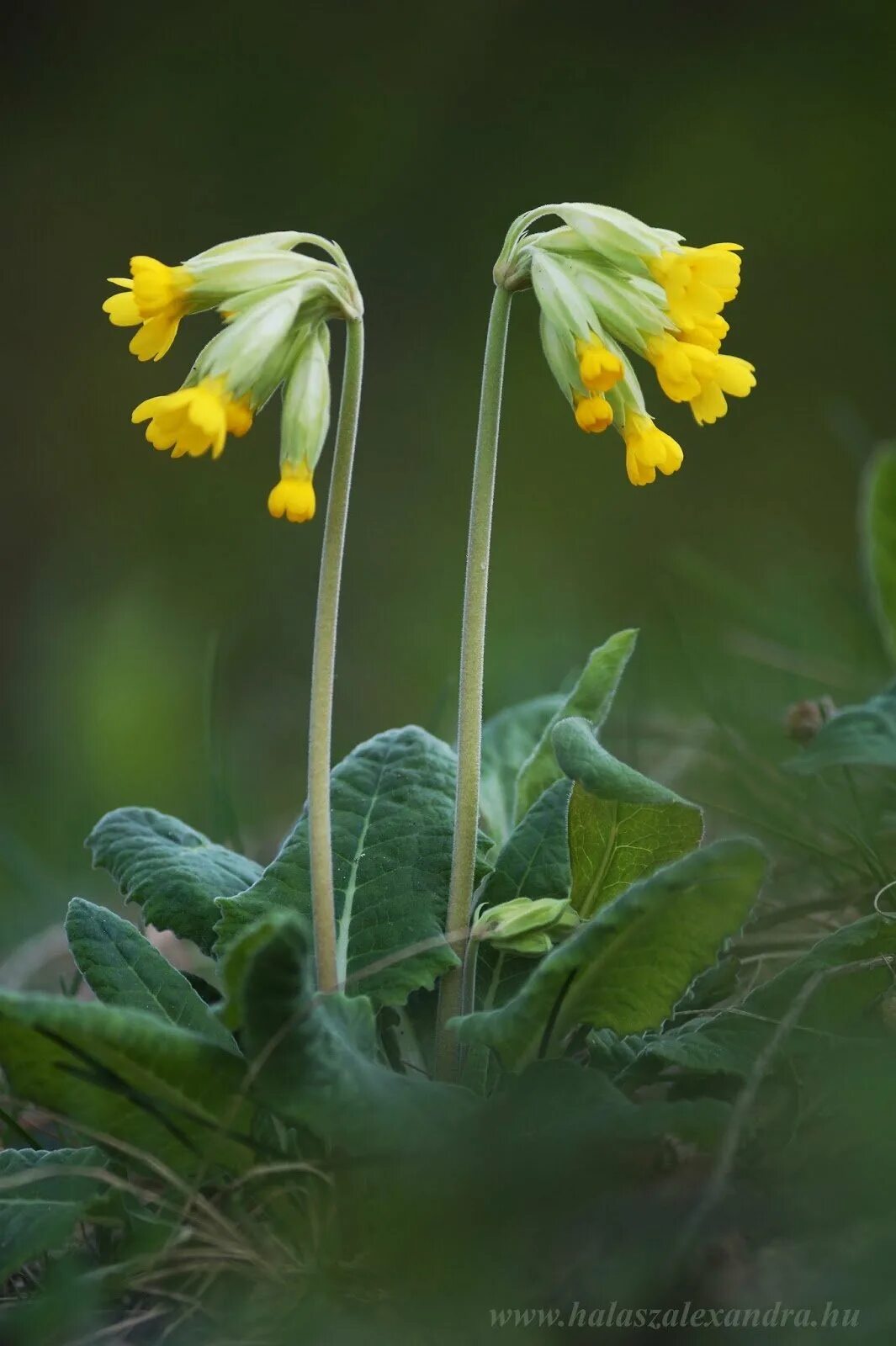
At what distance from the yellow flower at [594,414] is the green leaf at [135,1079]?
782 millimetres

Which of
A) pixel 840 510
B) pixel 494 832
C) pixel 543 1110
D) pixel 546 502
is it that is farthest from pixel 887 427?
pixel 543 1110

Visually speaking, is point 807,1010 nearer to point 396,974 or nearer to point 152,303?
point 396,974

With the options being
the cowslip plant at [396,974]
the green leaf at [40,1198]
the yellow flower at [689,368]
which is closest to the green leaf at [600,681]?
the cowslip plant at [396,974]

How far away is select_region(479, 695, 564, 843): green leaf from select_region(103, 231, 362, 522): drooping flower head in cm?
82

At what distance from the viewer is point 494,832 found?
7.18 ft

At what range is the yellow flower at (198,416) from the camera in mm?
1518

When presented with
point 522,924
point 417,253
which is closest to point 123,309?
point 522,924

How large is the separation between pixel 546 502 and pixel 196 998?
4910 mm

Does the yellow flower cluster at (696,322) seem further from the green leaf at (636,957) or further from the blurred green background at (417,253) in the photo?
the blurred green background at (417,253)

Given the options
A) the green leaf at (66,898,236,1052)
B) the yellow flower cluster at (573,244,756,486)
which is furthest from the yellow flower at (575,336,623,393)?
the green leaf at (66,898,236,1052)

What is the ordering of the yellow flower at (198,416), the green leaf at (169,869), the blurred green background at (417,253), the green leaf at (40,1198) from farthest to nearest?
the blurred green background at (417,253), the green leaf at (169,869), the yellow flower at (198,416), the green leaf at (40,1198)

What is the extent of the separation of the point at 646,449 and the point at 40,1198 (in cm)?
107

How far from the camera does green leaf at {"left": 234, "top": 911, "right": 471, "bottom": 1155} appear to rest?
1.31 metres

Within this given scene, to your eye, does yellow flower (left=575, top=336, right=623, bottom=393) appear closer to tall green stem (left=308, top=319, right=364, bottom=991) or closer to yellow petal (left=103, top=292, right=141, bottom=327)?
tall green stem (left=308, top=319, right=364, bottom=991)
